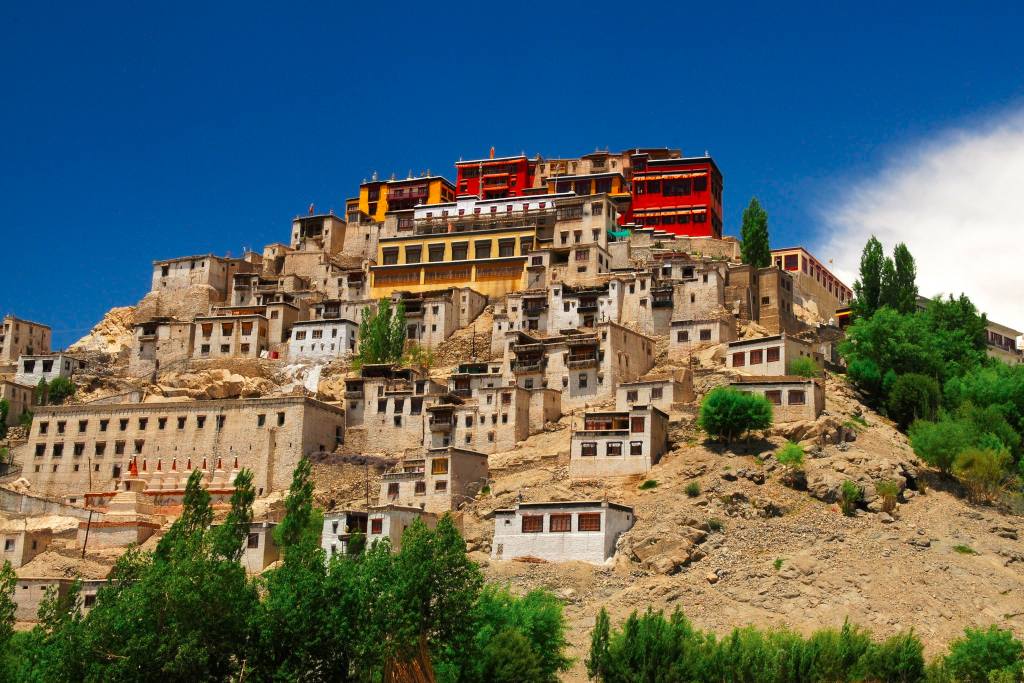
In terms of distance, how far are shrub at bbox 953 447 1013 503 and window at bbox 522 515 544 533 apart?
17443 mm

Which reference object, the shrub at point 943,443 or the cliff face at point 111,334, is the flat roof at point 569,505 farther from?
the cliff face at point 111,334

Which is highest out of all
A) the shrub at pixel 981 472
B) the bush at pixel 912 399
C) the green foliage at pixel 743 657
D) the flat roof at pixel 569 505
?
the bush at pixel 912 399

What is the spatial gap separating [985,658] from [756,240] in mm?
41737

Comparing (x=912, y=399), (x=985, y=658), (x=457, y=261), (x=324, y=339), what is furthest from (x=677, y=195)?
(x=985, y=658)

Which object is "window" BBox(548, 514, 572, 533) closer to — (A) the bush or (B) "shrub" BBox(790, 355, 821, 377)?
(B) "shrub" BBox(790, 355, 821, 377)

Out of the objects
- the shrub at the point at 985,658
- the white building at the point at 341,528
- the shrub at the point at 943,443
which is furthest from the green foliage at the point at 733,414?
the shrub at the point at 985,658

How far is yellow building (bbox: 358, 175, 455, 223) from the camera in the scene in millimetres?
96062

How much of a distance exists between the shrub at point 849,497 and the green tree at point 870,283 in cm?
2414

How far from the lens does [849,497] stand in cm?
5228

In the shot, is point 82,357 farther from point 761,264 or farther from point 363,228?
point 761,264

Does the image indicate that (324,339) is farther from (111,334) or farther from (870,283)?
(870,283)

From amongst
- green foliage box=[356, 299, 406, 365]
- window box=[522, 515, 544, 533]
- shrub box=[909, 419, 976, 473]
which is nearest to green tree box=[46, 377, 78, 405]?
green foliage box=[356, 299, 406, 365]

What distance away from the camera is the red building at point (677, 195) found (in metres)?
90.6

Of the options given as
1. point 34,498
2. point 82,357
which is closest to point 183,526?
point 34,498
